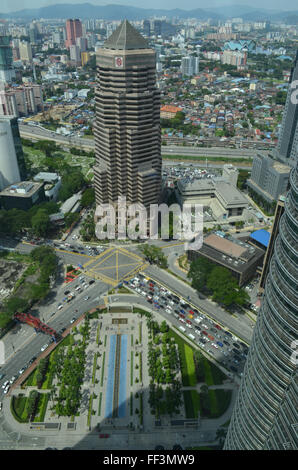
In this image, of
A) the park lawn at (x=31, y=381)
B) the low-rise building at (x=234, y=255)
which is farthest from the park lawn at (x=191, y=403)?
the low-rise building at (x=234, y=255)

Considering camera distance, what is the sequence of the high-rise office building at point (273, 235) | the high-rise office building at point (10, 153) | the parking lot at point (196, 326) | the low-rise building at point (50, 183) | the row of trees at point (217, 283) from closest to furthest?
the parking lot at point (196, 326) < the high-rise office building at point (273, 235) < the row of trees at point (217, 283) < the high-rise office building at point (10, 153) < the low-rise building at point (50, 183)

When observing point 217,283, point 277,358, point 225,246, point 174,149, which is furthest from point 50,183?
point 277,358

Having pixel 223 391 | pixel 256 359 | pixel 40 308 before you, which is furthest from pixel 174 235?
pixel 256 359

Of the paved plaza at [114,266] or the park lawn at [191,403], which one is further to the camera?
the paved plaza at [114,266]

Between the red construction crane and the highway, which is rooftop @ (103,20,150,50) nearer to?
the red construction crane

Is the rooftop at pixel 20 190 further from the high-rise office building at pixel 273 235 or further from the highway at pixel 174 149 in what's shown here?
the high-rise office building at pixel 273 235

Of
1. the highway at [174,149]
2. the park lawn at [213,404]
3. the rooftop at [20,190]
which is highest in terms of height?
the rooftop at [20,190]
